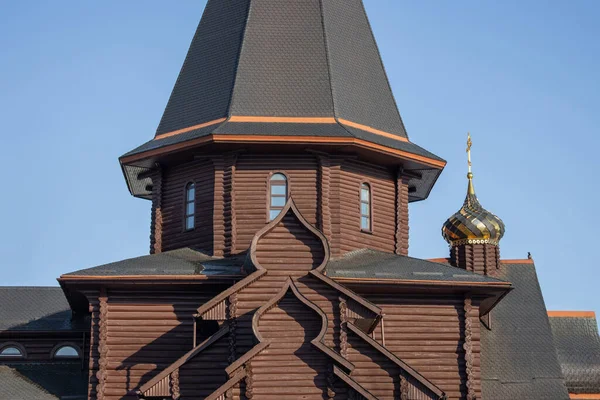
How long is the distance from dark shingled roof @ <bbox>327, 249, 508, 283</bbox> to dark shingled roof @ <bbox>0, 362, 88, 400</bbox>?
6.28m

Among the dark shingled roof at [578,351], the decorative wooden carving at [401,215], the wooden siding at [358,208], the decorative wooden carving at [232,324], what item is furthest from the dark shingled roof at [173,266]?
the dark shingled roof at [578,351]

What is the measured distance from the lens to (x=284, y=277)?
22.8m

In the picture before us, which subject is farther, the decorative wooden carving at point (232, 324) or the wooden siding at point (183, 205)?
the wooden siding at point (183, 205)

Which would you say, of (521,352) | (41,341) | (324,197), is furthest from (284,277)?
(41,341)

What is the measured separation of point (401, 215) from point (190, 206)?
4.91 meters

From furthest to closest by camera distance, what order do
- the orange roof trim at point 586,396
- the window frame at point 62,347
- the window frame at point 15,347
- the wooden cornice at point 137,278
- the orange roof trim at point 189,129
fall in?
the orange roof trim at point 586,396 < the window frame at point 15,347 < the window frame at point 62,347 < the orange roof trim at point 189,129 < the wooden cornice at point 137,278

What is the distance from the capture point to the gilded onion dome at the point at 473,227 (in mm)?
32062

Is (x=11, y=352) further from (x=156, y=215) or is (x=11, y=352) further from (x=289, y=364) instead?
(x=289, y=364)

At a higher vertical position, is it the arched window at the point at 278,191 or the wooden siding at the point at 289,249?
the arched window at the point at 278,191

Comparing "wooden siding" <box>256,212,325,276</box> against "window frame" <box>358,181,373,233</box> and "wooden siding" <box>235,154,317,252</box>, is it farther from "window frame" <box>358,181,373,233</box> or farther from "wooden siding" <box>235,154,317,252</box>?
"window frame" <box>358,181,373,233</box>

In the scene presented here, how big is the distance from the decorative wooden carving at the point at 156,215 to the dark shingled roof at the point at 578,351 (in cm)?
1086

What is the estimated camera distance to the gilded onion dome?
105ft

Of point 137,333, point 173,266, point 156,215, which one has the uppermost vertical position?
point 156,215

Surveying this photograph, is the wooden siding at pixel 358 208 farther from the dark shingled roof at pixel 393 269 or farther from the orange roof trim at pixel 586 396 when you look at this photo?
the orange roof trim at pixel 586 396
